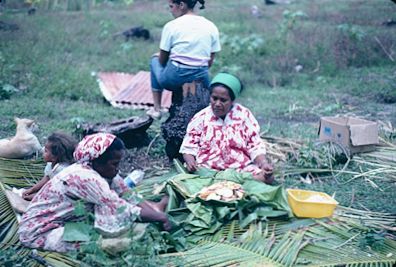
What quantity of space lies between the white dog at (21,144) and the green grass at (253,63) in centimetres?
131

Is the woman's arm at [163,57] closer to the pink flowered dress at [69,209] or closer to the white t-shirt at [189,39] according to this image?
the white t-shirt at [189,39]

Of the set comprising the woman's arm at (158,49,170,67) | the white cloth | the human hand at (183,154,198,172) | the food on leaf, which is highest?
the woman's arm at (158,49,170,67)

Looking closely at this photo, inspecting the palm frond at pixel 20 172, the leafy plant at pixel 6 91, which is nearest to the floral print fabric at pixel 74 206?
the palm frond at pixel 20 172

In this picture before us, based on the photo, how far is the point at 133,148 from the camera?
716 centimetres

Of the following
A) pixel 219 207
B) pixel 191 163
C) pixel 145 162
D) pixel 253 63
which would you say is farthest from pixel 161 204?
pixel 253 63

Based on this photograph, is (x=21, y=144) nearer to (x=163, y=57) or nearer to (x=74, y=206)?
(x=163, y=57)

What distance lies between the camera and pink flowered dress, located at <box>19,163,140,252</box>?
4355 mm

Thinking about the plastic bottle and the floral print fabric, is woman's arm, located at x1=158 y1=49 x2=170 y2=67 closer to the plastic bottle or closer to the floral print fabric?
the plastic bottle

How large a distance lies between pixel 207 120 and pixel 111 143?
1681mm

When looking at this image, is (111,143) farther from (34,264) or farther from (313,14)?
(313,14)

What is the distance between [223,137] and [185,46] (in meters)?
1.39

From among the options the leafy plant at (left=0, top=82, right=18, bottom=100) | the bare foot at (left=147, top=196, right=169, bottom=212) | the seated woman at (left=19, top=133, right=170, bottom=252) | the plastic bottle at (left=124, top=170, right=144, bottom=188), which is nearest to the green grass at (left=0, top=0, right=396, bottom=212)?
the leafy plant at (left=0, top=82, right=18, bottom=100)

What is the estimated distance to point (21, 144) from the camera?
629 cm

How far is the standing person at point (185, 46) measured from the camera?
6.91m
